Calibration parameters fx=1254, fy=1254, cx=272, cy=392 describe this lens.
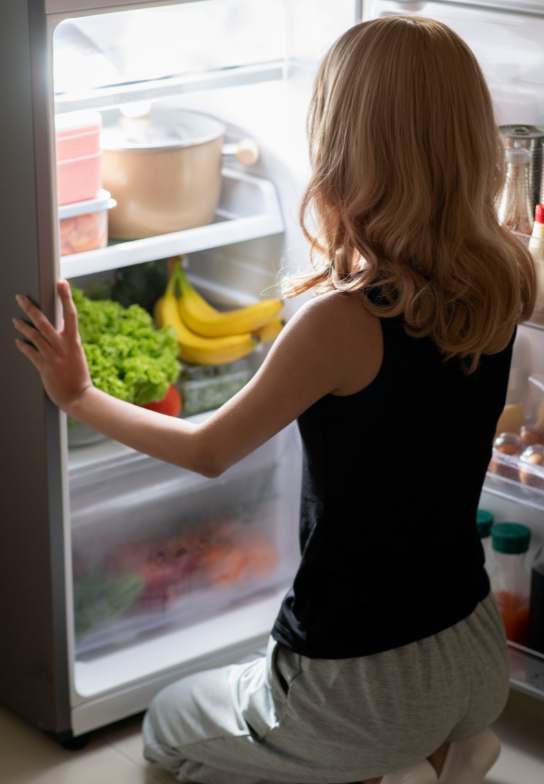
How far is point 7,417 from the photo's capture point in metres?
2.02

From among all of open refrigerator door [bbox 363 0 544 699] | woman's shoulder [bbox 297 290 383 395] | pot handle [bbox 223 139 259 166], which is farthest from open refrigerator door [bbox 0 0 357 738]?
woman's shoulder [bbox 297 290 383 395]

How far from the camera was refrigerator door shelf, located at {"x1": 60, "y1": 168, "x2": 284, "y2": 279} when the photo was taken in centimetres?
203

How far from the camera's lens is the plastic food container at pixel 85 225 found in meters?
2.02

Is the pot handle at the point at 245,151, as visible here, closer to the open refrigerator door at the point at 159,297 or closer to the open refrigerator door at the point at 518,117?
the open refrigerator door at the point at 159,297

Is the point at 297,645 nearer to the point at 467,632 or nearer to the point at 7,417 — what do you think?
the point at 467,632

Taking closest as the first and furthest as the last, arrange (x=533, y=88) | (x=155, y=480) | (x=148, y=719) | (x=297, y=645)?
(x=297, y=645)
(x=533, y=88)
(x=148, y=719)
(x=155, y=480)

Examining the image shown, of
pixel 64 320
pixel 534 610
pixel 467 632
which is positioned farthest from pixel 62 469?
pixel 534 610

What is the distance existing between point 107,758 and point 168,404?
627mm

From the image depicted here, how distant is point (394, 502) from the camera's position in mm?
1711

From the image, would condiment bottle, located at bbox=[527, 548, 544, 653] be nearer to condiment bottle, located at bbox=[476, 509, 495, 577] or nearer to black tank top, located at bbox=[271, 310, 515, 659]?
condiment bottle, located at bbox=[476, 509, 495, 577]

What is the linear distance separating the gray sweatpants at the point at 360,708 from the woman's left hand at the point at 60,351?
493 millimetres

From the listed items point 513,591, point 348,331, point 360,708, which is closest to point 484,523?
point 513,591

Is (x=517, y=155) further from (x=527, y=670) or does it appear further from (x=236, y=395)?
(x=527, y=670)

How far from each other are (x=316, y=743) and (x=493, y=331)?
Answer: 671 mm
